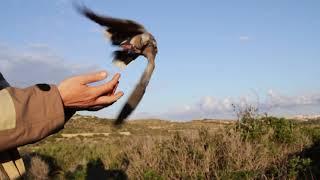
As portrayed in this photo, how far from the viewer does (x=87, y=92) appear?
2.19m

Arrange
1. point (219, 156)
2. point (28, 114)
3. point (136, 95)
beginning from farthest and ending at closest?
point (219, 156) < point (136, 95) < point (28, 114)

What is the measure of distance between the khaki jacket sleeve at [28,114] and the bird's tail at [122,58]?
0.44m

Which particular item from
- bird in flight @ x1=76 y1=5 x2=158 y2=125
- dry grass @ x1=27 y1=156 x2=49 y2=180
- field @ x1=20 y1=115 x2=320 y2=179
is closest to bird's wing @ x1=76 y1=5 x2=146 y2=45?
bird in flight @ x1=76 y1=5 x2=158 y2=125

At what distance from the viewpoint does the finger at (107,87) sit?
2199mm

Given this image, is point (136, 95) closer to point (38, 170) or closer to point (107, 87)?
point (107, 87)

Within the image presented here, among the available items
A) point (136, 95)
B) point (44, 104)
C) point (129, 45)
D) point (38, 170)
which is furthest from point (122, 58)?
point (38, 170)

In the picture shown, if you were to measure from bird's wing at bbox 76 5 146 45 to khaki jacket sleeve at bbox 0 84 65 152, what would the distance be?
1.33 ft

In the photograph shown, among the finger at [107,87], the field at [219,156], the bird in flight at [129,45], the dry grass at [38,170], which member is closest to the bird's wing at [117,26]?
the bird in flight at [129,45]

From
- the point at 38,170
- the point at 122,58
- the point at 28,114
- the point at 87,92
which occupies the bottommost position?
the point at 38,170

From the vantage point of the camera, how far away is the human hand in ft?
7.12

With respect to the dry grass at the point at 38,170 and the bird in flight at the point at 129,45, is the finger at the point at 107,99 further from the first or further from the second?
the dry grass at the point at 38,170

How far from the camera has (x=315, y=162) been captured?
Answer: 1153 cm

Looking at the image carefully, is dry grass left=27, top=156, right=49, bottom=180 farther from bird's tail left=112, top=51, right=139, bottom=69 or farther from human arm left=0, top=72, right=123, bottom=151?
human arm left=0, top=72, right=123, bottom=151

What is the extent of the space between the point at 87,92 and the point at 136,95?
314 mm
